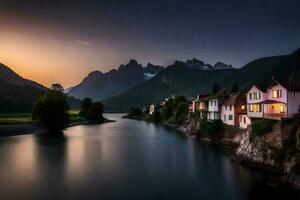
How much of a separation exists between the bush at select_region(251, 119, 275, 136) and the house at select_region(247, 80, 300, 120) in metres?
1.60

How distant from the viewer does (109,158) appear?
58.2m

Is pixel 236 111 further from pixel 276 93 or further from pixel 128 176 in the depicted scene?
pixel 128 176

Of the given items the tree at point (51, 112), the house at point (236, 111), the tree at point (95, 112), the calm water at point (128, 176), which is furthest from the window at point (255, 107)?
the tree at point (95, 112)

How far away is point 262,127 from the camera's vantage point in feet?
163

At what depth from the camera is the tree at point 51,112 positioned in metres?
111

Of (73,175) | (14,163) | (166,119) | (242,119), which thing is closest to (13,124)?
(14,163)

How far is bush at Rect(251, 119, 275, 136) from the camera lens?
1923 inches

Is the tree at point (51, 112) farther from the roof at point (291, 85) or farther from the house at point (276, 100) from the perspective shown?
the roof at point (291, 85)

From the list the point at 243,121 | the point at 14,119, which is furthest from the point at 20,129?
the point at 243,121

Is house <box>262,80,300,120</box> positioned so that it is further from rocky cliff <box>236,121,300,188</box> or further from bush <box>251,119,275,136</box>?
rocky cliff <box>236,121,300,188</box>

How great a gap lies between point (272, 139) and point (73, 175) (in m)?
31.4

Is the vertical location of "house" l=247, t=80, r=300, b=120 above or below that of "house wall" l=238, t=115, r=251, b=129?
above


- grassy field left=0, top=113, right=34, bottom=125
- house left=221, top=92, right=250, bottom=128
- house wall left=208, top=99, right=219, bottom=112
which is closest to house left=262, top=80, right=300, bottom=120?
house left=221, top=92, right=250, bottom=128

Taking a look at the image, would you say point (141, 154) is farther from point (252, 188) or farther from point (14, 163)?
point (252, 188)
